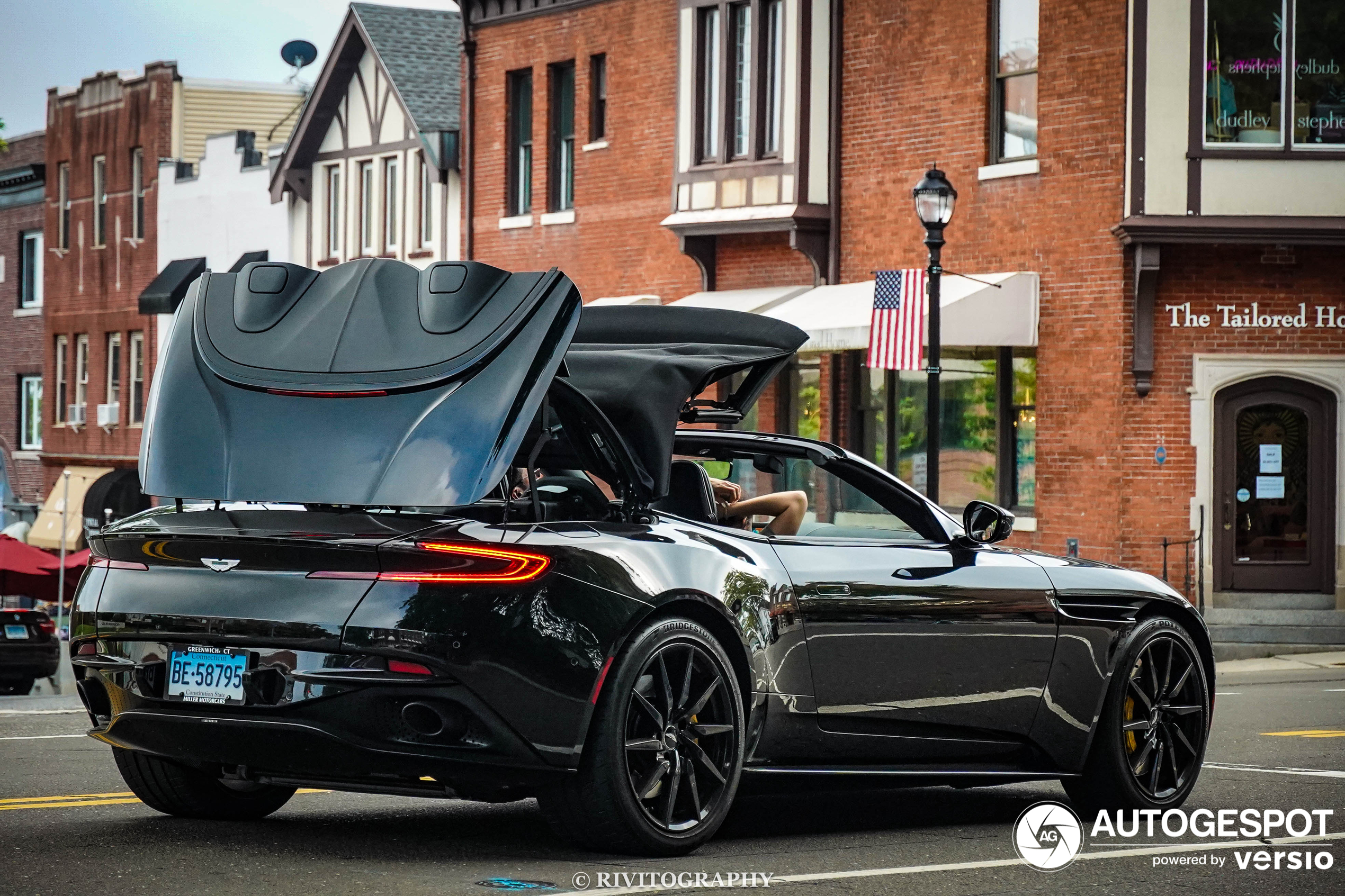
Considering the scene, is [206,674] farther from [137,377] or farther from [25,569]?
[137,377]

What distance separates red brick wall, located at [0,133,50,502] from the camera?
160 feet

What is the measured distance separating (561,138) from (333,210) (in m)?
7.69

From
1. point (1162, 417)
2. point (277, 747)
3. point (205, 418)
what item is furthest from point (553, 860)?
point (1162, 417)

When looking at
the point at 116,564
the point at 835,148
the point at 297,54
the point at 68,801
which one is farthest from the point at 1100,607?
the point at 297,54

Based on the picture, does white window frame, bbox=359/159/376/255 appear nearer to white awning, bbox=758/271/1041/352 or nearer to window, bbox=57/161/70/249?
white awning, bbox=758/271/1041/352

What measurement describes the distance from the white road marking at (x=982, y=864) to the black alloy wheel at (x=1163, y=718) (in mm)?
725

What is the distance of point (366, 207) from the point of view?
3519 centimetres

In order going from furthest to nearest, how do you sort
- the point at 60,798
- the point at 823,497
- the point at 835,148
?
1. the point at 835,148
2. the point at 60,798
3. the point at 823,497

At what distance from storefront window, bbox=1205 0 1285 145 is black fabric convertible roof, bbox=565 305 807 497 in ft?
48.5

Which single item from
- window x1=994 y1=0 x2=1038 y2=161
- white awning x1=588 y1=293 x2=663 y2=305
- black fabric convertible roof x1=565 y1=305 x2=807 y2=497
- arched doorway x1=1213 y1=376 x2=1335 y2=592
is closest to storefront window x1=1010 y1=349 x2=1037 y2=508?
arched doorway x1=1213 y1=376 x2=1335 y2=592

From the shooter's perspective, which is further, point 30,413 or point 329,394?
point 30,413

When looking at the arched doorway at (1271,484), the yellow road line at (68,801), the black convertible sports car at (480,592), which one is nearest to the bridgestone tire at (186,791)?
the black convertible sports car at (480,592)

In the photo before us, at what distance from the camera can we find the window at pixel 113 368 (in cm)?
4447

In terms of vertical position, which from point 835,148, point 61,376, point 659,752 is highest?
point 835,148
